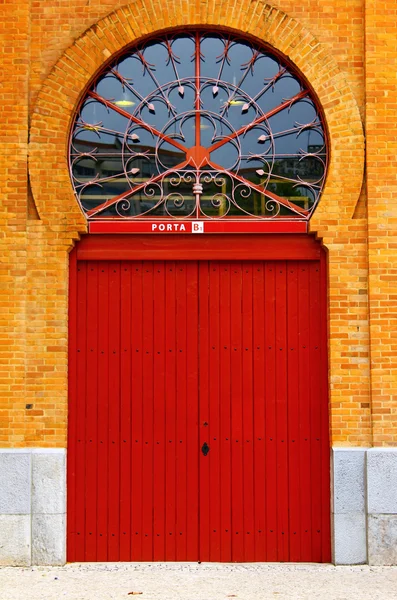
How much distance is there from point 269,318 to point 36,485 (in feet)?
10.0

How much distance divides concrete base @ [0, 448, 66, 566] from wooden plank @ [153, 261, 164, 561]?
0.99 meters

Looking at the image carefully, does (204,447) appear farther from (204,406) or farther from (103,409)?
(103,409)

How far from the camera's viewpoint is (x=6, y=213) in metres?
7.98

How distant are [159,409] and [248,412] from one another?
97cm

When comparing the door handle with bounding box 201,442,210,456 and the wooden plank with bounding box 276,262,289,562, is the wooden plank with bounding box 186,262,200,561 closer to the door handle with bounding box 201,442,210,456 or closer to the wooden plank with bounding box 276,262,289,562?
the door handle with bounding box 201,442,210,456

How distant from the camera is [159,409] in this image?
8.07 meters

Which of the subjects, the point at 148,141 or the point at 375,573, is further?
the point at 148,141

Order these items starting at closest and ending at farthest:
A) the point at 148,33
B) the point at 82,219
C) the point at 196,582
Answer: the point at 196,582
the point at 82,219
the point at 148,33

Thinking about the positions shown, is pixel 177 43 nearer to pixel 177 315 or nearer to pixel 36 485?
pixel 177 315

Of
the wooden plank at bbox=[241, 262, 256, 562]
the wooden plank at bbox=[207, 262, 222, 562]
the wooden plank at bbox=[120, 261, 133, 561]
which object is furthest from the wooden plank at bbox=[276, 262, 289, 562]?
the wooden plank at bbox=[120, 261, 133, 561]

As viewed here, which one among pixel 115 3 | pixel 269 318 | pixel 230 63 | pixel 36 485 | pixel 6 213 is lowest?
pixel 36 485

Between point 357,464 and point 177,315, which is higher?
Result: point 177,315

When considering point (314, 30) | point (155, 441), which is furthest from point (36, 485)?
point (314, 30)

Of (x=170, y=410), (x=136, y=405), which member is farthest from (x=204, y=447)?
(x=136, y=405)
